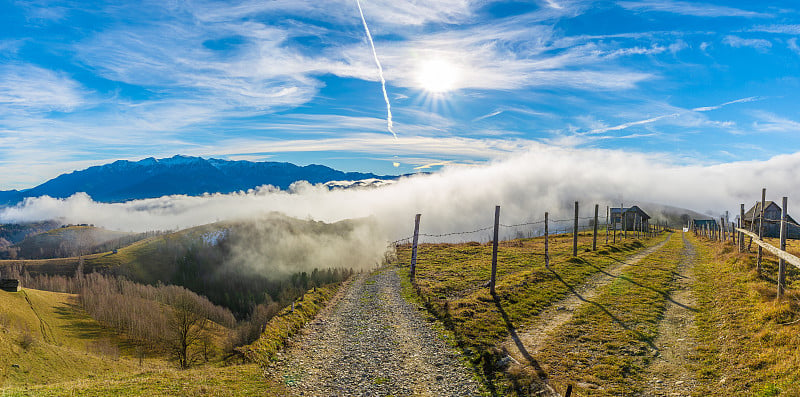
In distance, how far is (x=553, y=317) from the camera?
66.4 feet

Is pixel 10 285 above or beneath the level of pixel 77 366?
beneath

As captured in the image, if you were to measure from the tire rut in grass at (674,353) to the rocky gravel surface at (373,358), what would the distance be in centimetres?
592

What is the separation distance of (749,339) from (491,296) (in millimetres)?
12934

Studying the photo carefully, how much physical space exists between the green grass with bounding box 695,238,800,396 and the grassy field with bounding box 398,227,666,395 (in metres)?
5.98

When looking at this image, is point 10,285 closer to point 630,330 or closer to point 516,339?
point 516,339

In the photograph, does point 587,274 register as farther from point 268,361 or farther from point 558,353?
point 268,361

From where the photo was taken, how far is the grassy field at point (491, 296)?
51.4 feet

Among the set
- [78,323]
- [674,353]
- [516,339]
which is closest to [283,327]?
[516,339]

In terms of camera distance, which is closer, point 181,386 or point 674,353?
point 181,386

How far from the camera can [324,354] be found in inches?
679

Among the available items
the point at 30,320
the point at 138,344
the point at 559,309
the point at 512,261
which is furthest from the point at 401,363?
the point at 138,344

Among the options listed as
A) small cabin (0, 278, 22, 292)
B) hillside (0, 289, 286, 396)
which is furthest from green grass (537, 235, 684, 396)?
small cabin (0, 278, 22, 292)

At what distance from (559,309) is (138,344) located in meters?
142

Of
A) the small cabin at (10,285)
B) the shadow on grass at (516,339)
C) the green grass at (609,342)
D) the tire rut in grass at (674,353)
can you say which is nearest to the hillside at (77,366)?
the small cabin at (10,285)
